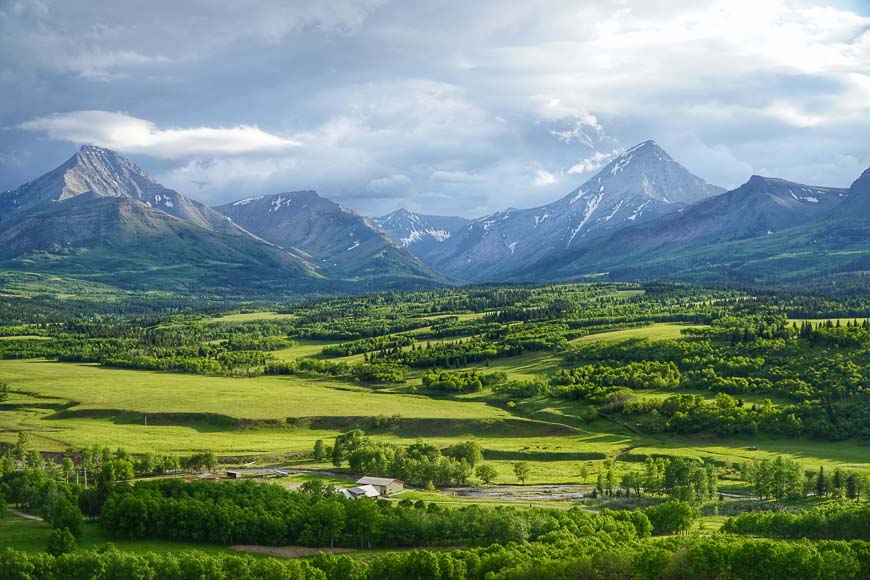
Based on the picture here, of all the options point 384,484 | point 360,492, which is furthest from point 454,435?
point 360,492

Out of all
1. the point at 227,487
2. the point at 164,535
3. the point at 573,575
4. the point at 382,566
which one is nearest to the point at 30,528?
the point at 164,535

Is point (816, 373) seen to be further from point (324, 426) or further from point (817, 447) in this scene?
point (324, 426)

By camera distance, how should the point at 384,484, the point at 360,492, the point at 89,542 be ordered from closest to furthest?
the point at 89,542 → the point at 360,492 → the point at 384,484

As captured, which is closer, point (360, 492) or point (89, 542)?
point (89, 542)

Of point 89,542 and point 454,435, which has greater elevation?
point 89,542

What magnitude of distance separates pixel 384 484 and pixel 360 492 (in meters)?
8.04

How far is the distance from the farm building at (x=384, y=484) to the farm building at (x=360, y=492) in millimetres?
2116

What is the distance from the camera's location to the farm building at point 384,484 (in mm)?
129625

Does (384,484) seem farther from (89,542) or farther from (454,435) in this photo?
(454,435)

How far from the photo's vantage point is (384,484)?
13062cm

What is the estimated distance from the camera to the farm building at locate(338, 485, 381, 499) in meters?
121

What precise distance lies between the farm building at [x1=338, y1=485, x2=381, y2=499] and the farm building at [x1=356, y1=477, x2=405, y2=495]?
6.94 feet

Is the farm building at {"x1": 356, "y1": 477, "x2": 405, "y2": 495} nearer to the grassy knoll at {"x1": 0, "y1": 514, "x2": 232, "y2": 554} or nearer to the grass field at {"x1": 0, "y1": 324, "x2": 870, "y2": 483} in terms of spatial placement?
the grass field at {"x1": 0, "y1": 324, "x2": 870, "y2": 483}

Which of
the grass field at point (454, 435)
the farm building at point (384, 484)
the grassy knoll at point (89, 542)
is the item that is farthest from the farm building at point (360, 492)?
the grass field at point (454, 435)
